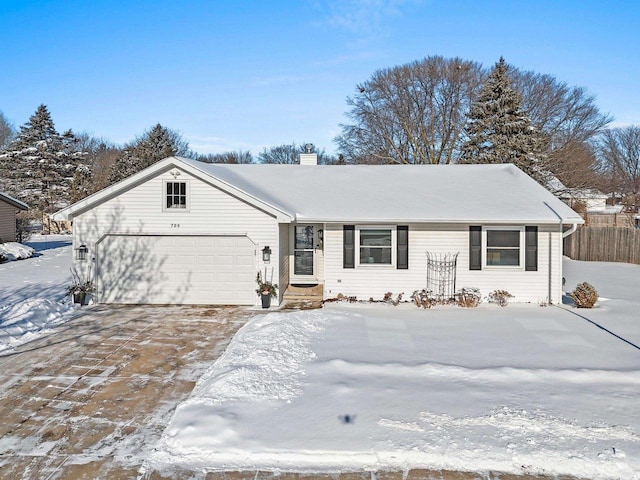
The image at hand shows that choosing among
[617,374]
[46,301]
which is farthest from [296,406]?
[46,301]

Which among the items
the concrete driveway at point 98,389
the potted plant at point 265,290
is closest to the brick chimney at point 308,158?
the potted plant at point 265,290

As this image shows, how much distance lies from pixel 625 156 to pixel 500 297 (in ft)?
169

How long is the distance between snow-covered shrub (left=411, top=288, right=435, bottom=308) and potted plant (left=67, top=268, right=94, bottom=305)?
368 inches

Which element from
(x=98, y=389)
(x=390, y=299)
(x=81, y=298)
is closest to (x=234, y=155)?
(x=81, y=298)

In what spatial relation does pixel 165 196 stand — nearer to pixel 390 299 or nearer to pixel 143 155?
pixel 390 299

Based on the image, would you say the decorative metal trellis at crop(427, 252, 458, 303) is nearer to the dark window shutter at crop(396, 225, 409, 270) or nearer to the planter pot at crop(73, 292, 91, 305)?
the dark window shutter at crop(396, 225, 409, 270)

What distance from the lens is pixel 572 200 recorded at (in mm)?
29062

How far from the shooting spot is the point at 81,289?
1212 cm

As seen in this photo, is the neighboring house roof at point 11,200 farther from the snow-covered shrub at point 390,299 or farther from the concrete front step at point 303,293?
the snow-covered shrub at point 390,299

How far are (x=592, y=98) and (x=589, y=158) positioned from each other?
5.04 m

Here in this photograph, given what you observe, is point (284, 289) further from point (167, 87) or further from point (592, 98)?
point (592, 98)

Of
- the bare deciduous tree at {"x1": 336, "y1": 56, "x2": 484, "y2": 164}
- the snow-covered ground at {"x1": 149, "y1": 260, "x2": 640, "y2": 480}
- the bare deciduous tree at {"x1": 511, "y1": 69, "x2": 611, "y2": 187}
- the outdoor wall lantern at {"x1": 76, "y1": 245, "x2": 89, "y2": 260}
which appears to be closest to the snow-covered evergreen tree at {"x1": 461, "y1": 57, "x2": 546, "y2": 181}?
the bare deciduous tree at {"x1": 336, "y1": 56, "x2": 484, "y2": 164}

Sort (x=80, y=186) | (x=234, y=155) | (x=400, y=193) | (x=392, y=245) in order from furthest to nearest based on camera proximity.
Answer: (x=234, y=155), (x=80, y=186), (x=400, y=193), (x=392, y=245)

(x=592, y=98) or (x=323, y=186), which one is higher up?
(x=592, y=98)
